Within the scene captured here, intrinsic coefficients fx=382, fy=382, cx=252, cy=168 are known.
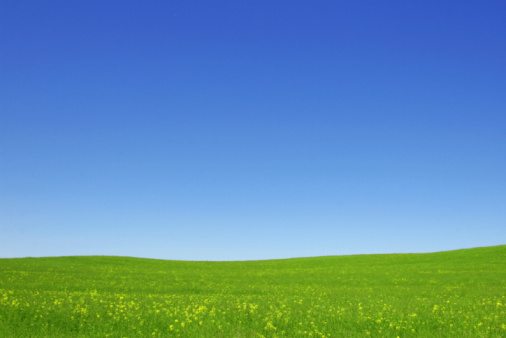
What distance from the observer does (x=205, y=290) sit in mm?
28156

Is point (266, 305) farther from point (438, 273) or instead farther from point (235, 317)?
point (438, 273)

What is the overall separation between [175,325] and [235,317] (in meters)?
2.14

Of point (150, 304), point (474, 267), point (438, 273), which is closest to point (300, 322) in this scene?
point (150, 304)

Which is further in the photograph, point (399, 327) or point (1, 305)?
point (1, 305)

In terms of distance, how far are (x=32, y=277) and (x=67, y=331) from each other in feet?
79.0

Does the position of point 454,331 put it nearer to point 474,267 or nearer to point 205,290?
point 205,290

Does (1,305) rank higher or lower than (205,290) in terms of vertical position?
higher

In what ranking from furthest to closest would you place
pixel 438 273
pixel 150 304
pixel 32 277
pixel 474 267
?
pixel 474 267
pixel 438 273
pixel 32 277
pixel 150 304

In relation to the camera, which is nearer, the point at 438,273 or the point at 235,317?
the point at 235,317

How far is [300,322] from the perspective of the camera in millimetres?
12203

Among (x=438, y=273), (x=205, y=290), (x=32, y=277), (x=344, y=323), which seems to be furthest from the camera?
(x=438, y=273)

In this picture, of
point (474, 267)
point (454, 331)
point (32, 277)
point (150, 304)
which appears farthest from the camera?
point (474, 267)

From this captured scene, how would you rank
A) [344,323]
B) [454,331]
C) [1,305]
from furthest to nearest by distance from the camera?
[1,305]
[344,323]
[454,331]

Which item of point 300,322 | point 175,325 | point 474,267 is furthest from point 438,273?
point 175,325
